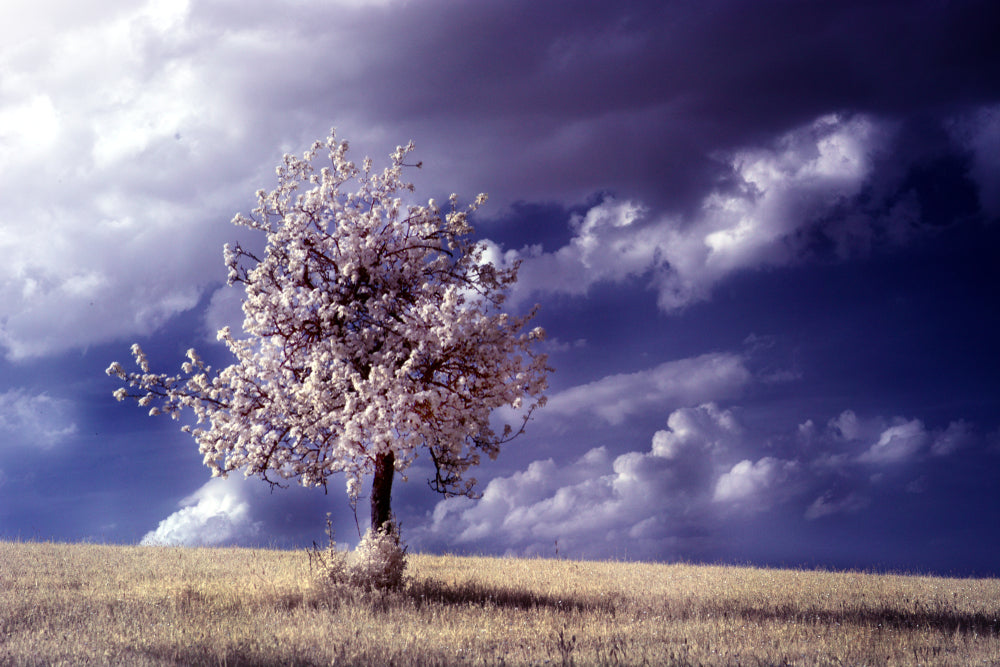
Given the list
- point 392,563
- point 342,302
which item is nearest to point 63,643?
point 392,563

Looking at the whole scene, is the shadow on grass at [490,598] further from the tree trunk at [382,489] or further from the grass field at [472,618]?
the tree trunk at [382,489]

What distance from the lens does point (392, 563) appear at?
680 inches

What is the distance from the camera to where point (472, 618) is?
14.7 meters

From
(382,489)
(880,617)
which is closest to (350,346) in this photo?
(382,489)

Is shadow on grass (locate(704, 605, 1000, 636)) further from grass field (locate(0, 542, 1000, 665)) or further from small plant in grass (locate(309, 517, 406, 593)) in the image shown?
small plant in grass (locate(309, 517, 406, 593))

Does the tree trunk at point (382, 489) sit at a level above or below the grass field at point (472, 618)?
above

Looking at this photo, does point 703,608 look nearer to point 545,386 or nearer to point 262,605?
point 545,386

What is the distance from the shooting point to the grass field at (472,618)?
11.6 metres

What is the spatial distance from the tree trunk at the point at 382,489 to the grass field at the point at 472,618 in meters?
1.99

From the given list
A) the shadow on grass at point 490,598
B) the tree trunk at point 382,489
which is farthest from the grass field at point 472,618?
the tree trunk at point 382,489

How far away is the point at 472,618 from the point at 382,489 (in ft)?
Answer: 16.1

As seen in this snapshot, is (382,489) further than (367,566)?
Yes

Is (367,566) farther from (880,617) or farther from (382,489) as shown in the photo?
(880,617)

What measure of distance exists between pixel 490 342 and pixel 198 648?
8.99 metres
